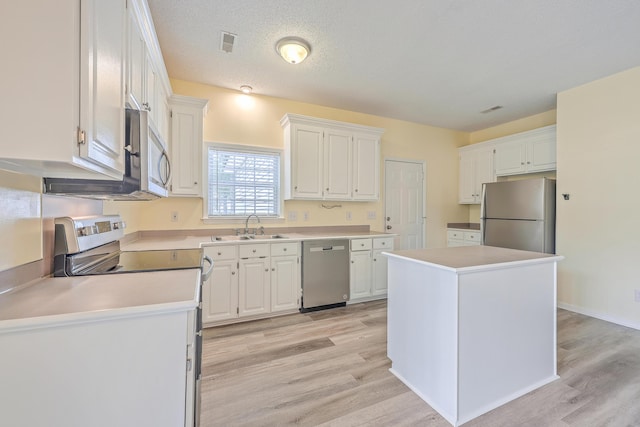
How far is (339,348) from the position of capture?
2.36 m

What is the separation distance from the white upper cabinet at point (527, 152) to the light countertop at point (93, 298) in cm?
450

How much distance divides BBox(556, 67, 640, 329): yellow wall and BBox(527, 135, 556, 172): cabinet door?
12.0 inches

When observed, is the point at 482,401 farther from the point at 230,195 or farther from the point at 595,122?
the point at 595,122

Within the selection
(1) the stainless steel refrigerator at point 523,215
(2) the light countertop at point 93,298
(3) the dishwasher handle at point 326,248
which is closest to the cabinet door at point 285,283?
(3) the dishwasher handle at point 326,248

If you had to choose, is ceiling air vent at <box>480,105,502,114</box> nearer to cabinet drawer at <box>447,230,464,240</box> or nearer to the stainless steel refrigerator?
the stainless steel refrigerator

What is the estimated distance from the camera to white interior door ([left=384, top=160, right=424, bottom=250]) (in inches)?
173

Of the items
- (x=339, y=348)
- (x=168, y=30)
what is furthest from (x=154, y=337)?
(x=168, y=30)

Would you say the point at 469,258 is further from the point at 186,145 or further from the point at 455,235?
the point at 455,235

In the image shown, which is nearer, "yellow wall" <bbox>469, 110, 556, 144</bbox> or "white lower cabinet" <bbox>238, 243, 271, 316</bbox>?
"white lower cabinet" <bbox>238, 243, 271, 316</bbox>

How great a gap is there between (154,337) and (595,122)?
4486mm

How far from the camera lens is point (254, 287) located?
291cm

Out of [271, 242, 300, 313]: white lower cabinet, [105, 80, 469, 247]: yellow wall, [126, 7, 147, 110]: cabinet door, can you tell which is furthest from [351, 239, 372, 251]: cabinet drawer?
[126, 7, 147, 110]: cabinet door

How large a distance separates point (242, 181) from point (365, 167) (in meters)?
1.69

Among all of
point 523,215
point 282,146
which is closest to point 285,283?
point 282,146
